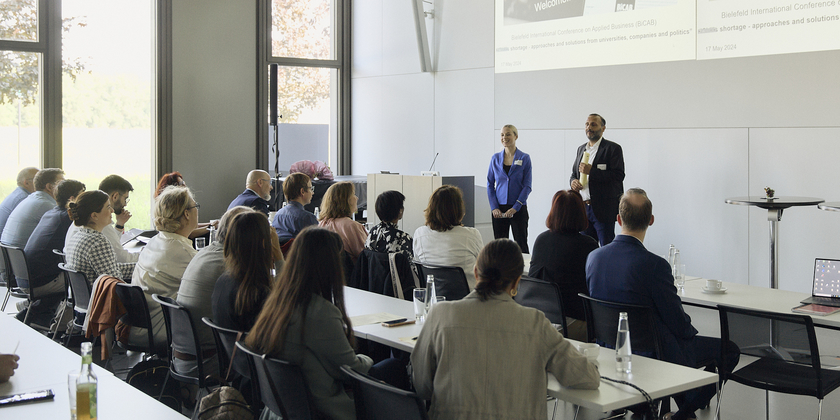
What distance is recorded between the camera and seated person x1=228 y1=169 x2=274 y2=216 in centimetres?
638

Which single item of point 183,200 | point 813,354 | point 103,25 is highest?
point 103,25

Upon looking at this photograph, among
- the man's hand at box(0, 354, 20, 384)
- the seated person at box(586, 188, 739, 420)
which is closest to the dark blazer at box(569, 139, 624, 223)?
the seated person at box(586, 188, 739, 420)

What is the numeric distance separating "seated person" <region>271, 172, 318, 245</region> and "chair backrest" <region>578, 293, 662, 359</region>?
2.60 meters

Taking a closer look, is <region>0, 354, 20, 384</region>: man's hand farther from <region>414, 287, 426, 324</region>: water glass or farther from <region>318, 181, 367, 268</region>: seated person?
<region>318, 181, 367, 268</region>: seated person

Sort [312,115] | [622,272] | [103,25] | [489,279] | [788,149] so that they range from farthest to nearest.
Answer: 1. [312,115]
2. [103,25]
3. [788,149]
4. [622,272]
5. [489,279]

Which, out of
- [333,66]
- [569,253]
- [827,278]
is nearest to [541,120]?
[333,66]

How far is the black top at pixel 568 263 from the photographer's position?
4.04 meters

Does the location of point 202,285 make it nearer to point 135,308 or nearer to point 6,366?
point 135,308

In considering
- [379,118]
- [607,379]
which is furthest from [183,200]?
[379,118]

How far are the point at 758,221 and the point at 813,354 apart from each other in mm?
3577

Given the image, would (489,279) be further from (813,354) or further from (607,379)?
(813,354)

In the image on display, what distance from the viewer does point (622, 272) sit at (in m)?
3.37

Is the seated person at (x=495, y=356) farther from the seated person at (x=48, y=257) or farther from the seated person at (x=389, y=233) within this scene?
the seated person at (x=48, y=257)

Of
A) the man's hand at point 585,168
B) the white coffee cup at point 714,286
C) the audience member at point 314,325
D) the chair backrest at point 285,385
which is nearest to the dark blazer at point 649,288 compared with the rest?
the white coffee cup at point 714,286
